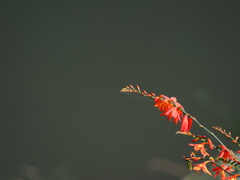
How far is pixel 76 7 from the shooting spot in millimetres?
2367

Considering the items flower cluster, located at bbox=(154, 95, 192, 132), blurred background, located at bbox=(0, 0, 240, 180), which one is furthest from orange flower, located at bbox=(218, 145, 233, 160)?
blurred background, located at bbox=(0, 0, 240, 180)

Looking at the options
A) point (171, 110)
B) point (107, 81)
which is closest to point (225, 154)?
point (171, 110)

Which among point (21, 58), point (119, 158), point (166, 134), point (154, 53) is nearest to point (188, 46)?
point (154, 53)

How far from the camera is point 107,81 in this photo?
242 cm

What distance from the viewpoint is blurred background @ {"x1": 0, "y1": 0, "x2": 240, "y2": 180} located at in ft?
7.77

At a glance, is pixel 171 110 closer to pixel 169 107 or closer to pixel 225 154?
pixel 169 107

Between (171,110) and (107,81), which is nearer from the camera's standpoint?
(171,110)

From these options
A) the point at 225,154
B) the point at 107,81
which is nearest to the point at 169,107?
the point at 225,154

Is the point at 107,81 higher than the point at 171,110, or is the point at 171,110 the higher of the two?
the point at 107,81

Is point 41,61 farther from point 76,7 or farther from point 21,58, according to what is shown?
point 76,7

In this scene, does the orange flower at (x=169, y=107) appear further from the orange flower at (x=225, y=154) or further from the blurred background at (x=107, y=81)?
the blurred background at (x=107, y=81)

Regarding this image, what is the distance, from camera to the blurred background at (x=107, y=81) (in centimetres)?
237

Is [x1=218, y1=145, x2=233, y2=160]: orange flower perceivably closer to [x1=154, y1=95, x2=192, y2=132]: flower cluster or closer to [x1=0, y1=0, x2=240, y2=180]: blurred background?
[x1=154, y1=95, x2=192, y2=132]: flower cluster

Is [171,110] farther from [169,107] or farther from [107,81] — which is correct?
[107,81]
